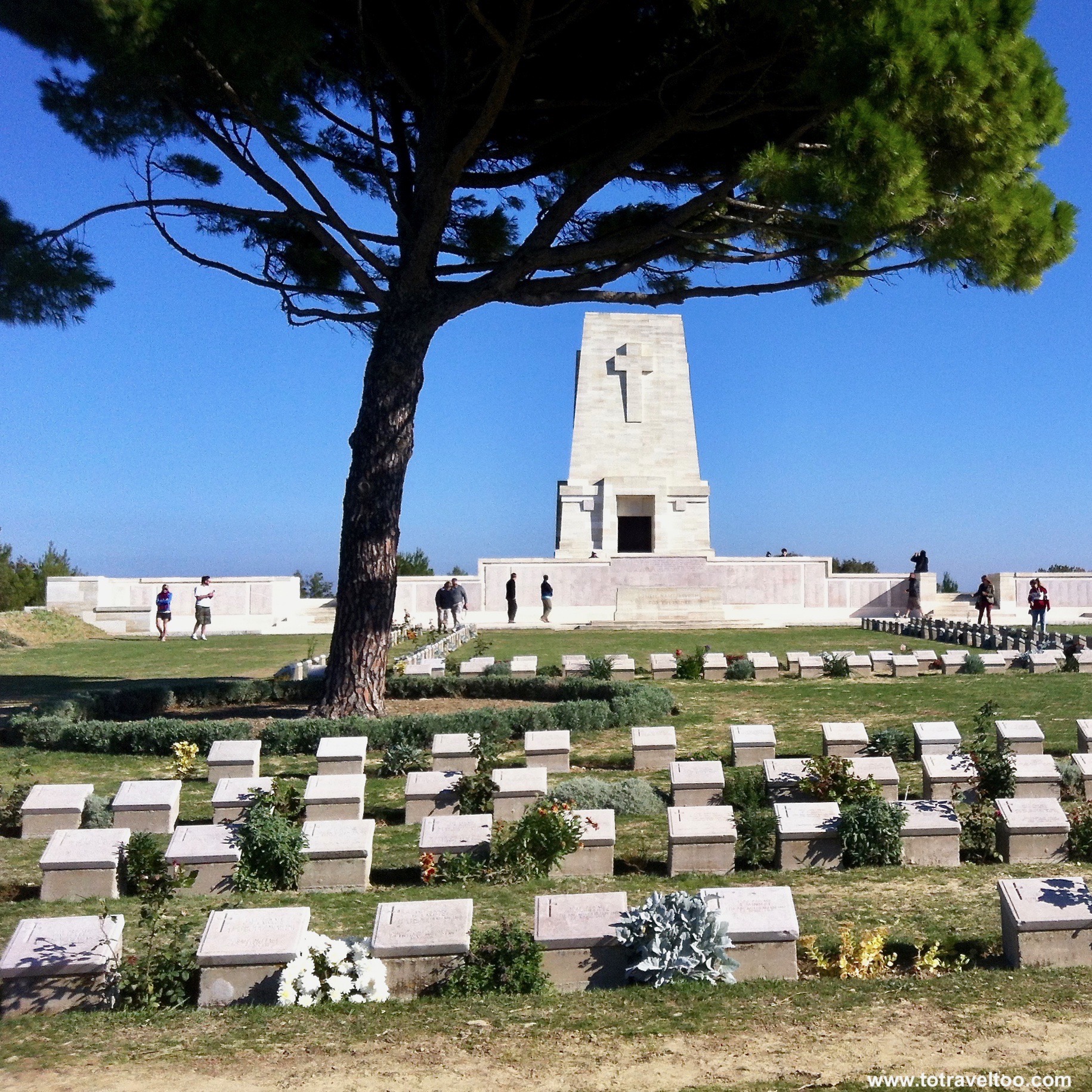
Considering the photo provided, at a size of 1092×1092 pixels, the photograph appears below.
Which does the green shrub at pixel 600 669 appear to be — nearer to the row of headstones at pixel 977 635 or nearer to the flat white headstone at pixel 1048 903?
the row of headstones at pixel 977 635

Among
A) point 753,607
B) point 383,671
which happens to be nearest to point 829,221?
point 383,671

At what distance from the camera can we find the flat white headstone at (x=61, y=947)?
189 inches

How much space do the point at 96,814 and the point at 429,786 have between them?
7.17ft

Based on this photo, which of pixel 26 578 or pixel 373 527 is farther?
pixel 26 578

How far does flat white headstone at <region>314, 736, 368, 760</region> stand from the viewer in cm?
884

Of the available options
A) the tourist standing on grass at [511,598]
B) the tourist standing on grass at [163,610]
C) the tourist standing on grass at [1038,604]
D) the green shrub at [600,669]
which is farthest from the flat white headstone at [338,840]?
the tourist standing on grass at [511,598]

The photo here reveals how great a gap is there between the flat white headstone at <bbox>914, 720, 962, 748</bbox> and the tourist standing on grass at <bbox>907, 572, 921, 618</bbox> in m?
21.0

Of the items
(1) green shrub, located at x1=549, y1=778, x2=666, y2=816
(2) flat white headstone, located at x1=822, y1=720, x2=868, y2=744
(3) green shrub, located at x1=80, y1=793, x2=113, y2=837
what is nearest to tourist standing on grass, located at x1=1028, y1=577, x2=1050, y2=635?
(2) flat white headstone, located at x1=822, y1=720, x2=868, y2=744

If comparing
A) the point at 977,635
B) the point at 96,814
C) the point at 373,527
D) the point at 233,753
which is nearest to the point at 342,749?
A: the point at 233,753

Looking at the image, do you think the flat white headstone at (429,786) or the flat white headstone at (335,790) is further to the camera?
the flat white headstone at (429,786)

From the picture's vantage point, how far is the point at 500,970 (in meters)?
4.98

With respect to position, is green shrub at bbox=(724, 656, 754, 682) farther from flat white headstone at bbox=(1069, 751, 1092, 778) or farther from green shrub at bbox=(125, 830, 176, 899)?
green shrub at bbox=(125, 830, 176, 899)

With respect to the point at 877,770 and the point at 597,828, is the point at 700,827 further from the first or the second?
the point at 877,770

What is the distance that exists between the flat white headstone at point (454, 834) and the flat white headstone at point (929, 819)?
2378mm
